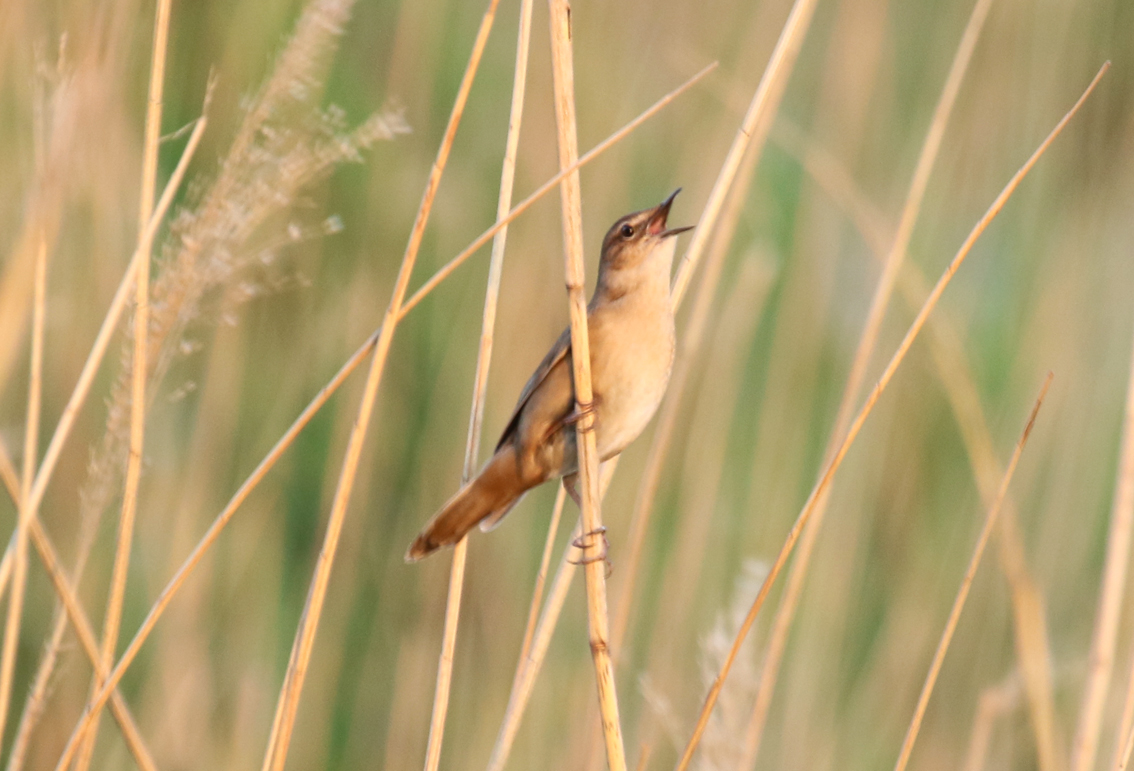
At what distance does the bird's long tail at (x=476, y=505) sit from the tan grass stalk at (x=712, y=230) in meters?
0.20

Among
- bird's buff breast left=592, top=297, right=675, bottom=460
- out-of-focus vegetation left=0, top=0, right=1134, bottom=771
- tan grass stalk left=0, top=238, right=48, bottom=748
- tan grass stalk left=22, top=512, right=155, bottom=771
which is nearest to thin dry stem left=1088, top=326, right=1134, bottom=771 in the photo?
out-of-focus vegetation left=0, top=0, right=1134, bottom=771

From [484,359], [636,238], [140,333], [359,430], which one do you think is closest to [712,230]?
[636,238]

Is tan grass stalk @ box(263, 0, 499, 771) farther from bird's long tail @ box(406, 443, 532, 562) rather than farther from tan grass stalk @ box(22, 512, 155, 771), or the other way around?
bird's long tail @ box(406, 443, 532, 562)

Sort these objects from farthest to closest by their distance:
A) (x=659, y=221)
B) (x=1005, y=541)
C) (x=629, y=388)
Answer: (x=659, y=221), (x=1005, y=541), (x=629, y=388)

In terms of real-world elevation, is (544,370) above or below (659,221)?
below

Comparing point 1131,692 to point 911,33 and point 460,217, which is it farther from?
point 911,33

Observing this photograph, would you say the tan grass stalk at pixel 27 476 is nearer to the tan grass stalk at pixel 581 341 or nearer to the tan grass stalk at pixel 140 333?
the tan grass stalk at pixel 140 333

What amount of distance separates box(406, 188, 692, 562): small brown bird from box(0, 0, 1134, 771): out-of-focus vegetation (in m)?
0.37

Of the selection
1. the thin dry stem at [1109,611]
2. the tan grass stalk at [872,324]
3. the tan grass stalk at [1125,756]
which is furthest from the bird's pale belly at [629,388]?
the tan grass stalk at [1125,756]

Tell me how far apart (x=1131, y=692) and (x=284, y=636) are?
66.5 inches

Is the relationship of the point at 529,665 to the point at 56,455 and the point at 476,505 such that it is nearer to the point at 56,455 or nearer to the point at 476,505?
the point at 476,505

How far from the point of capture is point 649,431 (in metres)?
2.93

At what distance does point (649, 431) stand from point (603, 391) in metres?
1.22

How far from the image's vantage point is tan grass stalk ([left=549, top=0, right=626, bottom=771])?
1284 millimetres
